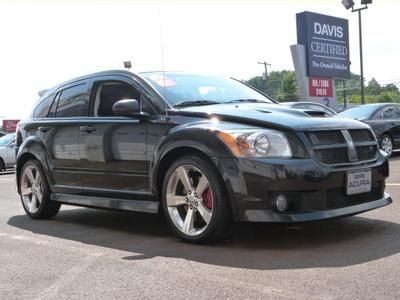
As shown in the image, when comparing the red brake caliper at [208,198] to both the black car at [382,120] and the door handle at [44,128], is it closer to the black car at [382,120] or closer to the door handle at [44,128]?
the door handle at [44,128]

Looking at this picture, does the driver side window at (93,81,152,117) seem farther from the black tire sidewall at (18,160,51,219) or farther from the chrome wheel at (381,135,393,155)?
the chrome wheel at (381,135,393,155)

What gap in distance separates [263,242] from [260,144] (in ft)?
3.10

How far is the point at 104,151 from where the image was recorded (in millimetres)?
6227

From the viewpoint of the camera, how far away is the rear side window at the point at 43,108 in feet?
24.6

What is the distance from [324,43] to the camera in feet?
70.4

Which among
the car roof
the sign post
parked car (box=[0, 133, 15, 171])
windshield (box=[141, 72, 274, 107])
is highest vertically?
the sign post

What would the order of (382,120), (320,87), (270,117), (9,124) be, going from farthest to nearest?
1. (9,124)
2. (320,87)
3. (382,120)
4. (270,117)

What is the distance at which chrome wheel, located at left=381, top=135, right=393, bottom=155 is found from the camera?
1401cm

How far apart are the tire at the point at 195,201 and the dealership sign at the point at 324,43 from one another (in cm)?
1609

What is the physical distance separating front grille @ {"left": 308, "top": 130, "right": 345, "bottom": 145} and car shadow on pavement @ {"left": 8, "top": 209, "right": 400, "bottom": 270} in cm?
85

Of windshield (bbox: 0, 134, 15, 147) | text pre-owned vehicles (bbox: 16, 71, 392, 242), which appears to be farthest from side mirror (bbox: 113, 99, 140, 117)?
windshield (bbox: 0, 134, 15, 147)

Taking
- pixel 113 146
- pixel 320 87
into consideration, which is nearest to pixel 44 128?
pixel 113 146

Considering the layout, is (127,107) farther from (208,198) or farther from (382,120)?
(382,120)

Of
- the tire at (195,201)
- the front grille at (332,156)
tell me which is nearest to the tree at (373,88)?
the front grille at (332,156)
